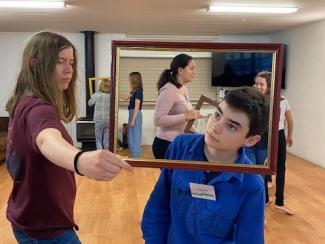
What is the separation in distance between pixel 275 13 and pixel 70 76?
176 inches

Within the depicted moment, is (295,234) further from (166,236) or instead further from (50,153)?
(50,153)

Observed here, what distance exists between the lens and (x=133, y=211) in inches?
142

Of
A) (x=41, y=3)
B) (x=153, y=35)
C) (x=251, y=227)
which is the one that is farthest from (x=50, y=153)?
(x=153, y=35)

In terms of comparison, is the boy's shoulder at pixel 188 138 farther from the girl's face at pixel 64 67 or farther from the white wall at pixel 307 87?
the white wall at pixel 307 87

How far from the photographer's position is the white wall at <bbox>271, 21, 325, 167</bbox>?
5.64m

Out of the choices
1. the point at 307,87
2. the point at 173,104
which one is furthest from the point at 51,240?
the point at 307,87

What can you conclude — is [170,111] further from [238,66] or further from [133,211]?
[133,211]

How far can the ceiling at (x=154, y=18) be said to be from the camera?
439 centimetres

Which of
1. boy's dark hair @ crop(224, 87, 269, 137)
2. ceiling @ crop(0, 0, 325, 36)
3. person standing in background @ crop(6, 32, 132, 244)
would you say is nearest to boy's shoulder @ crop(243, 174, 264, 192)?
boy's dark hair @ crop(224, 87, 269, 137)

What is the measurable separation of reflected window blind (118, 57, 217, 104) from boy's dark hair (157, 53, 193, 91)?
13 mm

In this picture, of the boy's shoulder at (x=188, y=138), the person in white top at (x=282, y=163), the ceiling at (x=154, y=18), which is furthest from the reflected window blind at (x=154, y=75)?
the ceiling at (x=154, y=18)

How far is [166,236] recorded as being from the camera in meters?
1.17

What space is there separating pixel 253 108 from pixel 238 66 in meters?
0.15

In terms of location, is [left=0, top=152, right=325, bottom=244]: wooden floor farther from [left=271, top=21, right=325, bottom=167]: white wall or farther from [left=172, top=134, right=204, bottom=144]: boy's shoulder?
[left=172, top=134, right=204, bottom=144]: boy's shoulder
